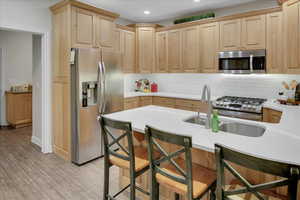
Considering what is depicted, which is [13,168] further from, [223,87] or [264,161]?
[223,87]

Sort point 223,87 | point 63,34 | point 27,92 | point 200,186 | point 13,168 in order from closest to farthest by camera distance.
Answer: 1. point 200,186
2. point 13,168
3. point 63,34
4. point 223,87
5. point 27,92

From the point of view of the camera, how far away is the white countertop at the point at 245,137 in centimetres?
130

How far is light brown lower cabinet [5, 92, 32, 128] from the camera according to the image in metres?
A: 5.48

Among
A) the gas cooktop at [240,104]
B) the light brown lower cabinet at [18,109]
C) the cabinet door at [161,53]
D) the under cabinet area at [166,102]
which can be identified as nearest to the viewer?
the gas cooktop at [240,104]

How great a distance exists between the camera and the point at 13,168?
3.17m

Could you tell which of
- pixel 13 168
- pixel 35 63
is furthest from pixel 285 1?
pixel 13 168

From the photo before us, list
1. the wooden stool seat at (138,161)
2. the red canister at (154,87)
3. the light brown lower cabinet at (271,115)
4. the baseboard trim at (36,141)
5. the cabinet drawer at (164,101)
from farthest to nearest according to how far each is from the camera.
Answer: the red canister at (154,87)
the cabinet drawer at (164,101)
the baseboard trim at (36,141)
the light brown lower cabinet at (271,115)
the wooden stool seat at (138,161)

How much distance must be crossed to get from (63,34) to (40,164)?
83.9 inches

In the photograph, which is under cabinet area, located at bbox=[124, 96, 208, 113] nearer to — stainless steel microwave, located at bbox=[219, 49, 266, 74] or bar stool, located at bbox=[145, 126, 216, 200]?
stainless steel microwave, located at bbox=[219, 49, 266, 74]

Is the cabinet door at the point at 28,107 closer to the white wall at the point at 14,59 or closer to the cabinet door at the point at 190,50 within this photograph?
the white wall at the point at 14,59

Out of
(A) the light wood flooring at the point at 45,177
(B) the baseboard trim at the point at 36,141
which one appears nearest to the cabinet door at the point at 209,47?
(A) the light wood flooring at the point at 45,177

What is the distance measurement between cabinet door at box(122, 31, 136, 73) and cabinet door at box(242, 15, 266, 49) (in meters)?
2.45

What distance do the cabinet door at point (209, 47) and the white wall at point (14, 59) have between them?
4870 millimetres

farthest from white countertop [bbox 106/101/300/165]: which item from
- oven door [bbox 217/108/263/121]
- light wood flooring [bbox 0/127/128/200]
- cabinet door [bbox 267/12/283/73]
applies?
cabinet door [bbox 267/12/283/73]
